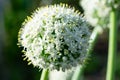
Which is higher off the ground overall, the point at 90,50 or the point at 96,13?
the point at 96,13

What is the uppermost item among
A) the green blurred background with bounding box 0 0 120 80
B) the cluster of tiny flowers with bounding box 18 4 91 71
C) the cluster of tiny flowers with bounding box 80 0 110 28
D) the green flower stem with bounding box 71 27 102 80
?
the green blurred background with bounding box 0 0 120 80

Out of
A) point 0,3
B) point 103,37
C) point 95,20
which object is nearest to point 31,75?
point 0,3

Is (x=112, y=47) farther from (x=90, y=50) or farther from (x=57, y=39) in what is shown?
(x=57, y=39)

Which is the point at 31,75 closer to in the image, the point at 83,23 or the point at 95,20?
the point at 95,20

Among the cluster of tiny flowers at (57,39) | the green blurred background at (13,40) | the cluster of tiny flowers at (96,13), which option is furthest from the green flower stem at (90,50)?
the green blurred background at (13,40)

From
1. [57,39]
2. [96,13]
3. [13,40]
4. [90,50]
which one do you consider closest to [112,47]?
[90,50]

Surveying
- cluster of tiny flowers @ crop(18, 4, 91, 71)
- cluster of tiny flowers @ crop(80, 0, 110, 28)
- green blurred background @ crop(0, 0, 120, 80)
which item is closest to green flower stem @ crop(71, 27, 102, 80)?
cluster of tiny flowers @ crop(80, 0, 110, 28)

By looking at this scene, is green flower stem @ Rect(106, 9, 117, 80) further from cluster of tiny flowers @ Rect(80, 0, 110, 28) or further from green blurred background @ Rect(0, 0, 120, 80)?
green blurred background @ Rect(0, 0, 120, 80)
